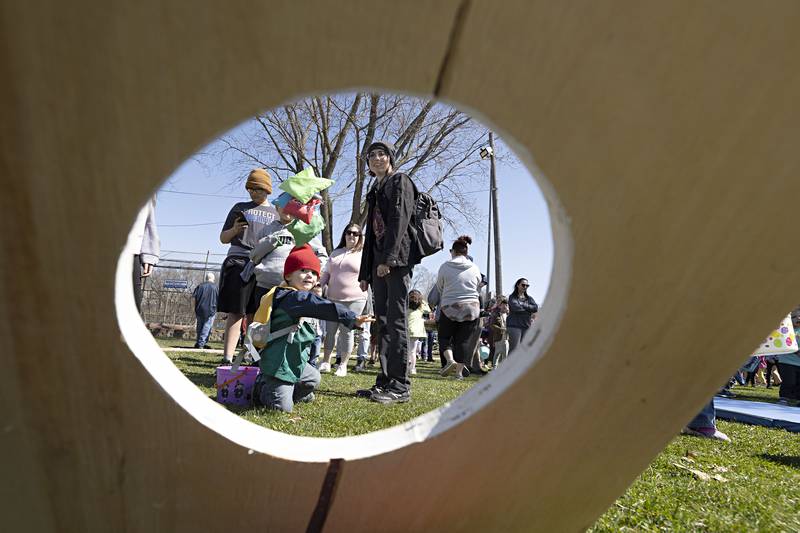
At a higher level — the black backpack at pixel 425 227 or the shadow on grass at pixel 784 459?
the black backpack at pixel 425 227

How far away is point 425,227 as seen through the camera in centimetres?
444

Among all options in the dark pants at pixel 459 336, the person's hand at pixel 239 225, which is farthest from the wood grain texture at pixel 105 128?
the dark pants at pixel 459 336

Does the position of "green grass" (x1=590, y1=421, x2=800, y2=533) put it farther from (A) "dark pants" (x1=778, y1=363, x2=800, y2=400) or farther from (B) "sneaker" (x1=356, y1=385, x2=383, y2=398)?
(A) "dark pants" (x1=778, y1=363, x2=800, y2=400)

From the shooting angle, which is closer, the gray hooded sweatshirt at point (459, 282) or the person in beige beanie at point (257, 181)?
the person in beige beanie at point (257, 181)

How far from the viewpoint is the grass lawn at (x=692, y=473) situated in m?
1.87

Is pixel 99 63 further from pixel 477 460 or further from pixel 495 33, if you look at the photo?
pixel 477 460

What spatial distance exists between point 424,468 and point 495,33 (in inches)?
28.2

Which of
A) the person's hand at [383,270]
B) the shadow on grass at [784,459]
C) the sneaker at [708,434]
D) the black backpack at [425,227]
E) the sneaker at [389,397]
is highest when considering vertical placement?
the black backpack at [425,227]

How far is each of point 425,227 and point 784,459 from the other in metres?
2.83

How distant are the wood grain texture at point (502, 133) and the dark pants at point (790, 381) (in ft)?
28.2

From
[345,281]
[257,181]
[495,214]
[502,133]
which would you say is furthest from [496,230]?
[502,133]

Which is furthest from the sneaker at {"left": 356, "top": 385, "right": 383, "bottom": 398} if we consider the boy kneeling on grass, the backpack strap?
the backpack strap

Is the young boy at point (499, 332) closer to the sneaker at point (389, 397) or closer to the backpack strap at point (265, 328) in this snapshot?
the sneaker at point (389, 397)

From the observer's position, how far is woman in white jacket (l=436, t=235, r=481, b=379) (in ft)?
24.9
